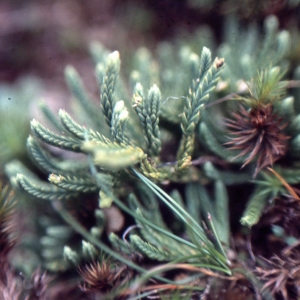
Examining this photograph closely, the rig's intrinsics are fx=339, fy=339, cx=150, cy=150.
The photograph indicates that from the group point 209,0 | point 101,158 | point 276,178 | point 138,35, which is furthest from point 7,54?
point 276,178

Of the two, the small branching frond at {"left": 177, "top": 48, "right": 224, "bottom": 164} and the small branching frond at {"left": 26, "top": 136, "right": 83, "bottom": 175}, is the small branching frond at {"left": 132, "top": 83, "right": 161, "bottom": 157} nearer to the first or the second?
the small branching frond at {"left": 177, "top": 48, "right": 224, "bottom": 164}

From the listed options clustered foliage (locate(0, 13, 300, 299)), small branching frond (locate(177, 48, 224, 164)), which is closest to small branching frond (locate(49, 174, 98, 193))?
clustered foliage (locate(0, 13, 300, 299))

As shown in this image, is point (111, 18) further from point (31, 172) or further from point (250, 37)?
point (31, 172)

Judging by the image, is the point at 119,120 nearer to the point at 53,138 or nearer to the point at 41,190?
the point at 53,138

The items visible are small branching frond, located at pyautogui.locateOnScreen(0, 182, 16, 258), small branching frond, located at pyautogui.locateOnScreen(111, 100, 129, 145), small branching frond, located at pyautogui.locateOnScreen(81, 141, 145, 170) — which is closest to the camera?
small branching frond, located at pyautogui.locateOnScreen(81, 141, 145, 170)

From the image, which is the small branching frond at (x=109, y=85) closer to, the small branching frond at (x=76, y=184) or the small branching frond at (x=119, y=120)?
the small branching frond at (x=119, y=120)

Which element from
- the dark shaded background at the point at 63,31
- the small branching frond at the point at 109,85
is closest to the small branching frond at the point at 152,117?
the small branching frond at the point at 109,85

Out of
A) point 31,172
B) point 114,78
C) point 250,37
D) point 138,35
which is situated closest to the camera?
point 114,78

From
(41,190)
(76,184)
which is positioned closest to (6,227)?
(41,190)
